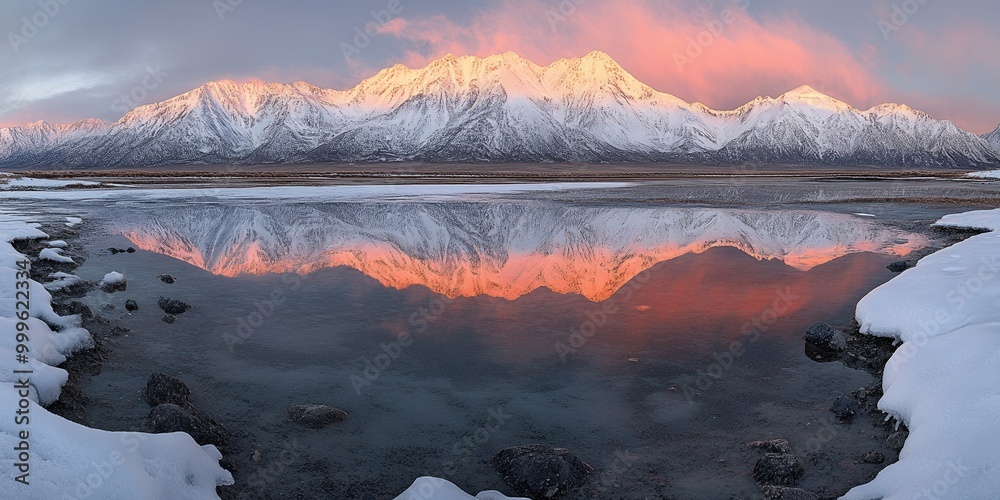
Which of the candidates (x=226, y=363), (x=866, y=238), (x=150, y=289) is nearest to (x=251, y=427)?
(x=226, y=363)

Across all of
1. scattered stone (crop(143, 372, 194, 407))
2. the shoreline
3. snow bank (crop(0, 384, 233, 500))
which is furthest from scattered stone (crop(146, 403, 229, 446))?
the shoreline

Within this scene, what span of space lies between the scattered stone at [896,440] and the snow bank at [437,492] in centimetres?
476

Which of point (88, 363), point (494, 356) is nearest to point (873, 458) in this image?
point (494, 356)

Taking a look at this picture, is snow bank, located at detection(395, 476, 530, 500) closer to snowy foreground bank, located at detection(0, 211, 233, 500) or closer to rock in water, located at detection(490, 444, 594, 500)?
rock in water, located at detection(490, 444, 594, 500)

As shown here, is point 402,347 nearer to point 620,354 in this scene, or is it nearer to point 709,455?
point 620,354

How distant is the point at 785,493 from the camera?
6.24 meters

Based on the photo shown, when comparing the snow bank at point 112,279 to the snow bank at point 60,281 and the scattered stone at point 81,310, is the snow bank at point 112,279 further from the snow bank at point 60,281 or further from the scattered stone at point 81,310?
the scattered stone at point 81,310

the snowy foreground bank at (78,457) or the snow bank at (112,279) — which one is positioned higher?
the snow bank at (112,279)

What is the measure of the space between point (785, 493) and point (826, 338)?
5589 mm

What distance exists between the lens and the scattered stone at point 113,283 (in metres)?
14.7

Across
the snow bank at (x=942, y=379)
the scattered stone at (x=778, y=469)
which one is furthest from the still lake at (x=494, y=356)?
the snow bank at (x=942, y=379)

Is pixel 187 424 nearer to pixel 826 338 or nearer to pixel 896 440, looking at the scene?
pixel 896 440

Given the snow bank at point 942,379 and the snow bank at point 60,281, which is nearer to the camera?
the snow bank at point 942,379

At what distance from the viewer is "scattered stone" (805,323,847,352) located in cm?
1073
